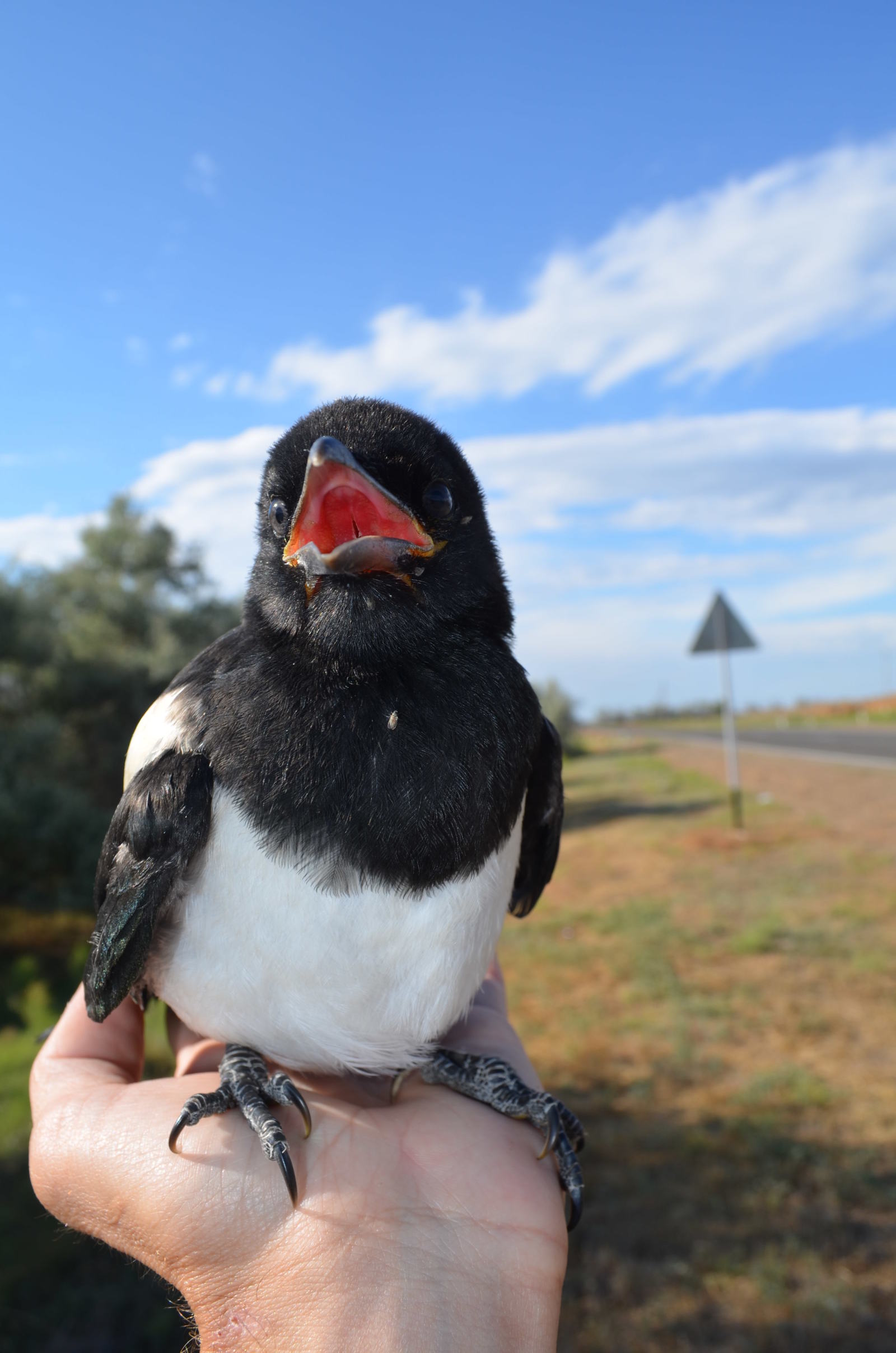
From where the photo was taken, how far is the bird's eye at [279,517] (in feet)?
8.10

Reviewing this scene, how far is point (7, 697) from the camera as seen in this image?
14.0 metres

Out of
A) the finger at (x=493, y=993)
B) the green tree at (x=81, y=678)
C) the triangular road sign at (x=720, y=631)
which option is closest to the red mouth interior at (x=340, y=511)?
the finger at (x=493, y=993)

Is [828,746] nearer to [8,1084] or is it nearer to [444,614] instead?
[8,1084]

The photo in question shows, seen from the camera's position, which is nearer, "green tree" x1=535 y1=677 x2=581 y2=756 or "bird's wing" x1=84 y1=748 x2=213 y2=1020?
"bird's wing" x1=84 y1=748 x2=213 y2=1020

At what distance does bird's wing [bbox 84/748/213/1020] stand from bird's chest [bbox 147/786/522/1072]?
55 millimetres

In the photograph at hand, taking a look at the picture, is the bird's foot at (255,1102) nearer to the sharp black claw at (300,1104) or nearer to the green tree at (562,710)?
the sharp black claw at (300,1104)

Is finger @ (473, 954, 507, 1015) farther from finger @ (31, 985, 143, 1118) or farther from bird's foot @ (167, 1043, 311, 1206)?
finger @ (31, 985, 143, 1118)

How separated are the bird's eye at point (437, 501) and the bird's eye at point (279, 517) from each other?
387 millimetres

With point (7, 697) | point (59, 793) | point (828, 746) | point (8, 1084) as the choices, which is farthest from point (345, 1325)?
point (828, 746)

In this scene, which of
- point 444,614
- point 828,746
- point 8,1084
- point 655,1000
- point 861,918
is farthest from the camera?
point 828,746

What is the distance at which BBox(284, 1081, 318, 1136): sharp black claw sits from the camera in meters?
2.37

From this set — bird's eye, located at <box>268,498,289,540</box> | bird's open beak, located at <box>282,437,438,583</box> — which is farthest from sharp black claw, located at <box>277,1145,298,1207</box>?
bird's eye, located at <box>268,498,289,540</box>

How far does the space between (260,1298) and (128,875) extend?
1.09 metres

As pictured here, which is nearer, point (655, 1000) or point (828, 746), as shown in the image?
point (655, 1000)
